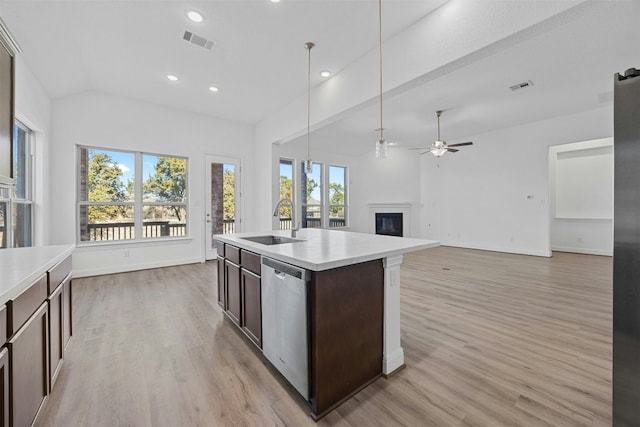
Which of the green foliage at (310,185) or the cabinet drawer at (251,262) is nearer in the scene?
the cabinet drawer at (251,262)

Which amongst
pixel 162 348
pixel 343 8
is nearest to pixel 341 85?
pixel 343 8

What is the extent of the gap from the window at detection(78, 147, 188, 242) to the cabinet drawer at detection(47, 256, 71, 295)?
317 cm

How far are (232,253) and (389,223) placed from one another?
6.72 m

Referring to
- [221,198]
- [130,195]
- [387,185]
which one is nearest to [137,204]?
[130,195]

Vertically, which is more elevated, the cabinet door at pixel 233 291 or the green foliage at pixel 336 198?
the green foliage at pixel 336 198

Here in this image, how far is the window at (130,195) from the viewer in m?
4.57

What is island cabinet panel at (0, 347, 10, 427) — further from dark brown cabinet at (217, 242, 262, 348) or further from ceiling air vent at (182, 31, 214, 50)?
ceiling air vent at (182, 31, 214, 50)

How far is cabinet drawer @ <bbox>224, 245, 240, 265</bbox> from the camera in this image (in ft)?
7.71

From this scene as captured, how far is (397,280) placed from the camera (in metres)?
1.91

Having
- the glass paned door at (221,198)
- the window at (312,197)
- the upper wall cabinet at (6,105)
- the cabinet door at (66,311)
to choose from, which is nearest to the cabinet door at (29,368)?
the cabinet door at (66,311)

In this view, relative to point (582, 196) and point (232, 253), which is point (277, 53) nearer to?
point (232, 253)

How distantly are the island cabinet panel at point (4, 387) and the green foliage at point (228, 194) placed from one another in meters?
4.95

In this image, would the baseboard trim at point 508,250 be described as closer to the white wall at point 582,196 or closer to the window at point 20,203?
the white wall at point 582,196

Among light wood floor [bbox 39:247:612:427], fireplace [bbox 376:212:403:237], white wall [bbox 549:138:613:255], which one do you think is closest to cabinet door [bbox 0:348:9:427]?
light wood floor [bbox 39:247:612:427]
